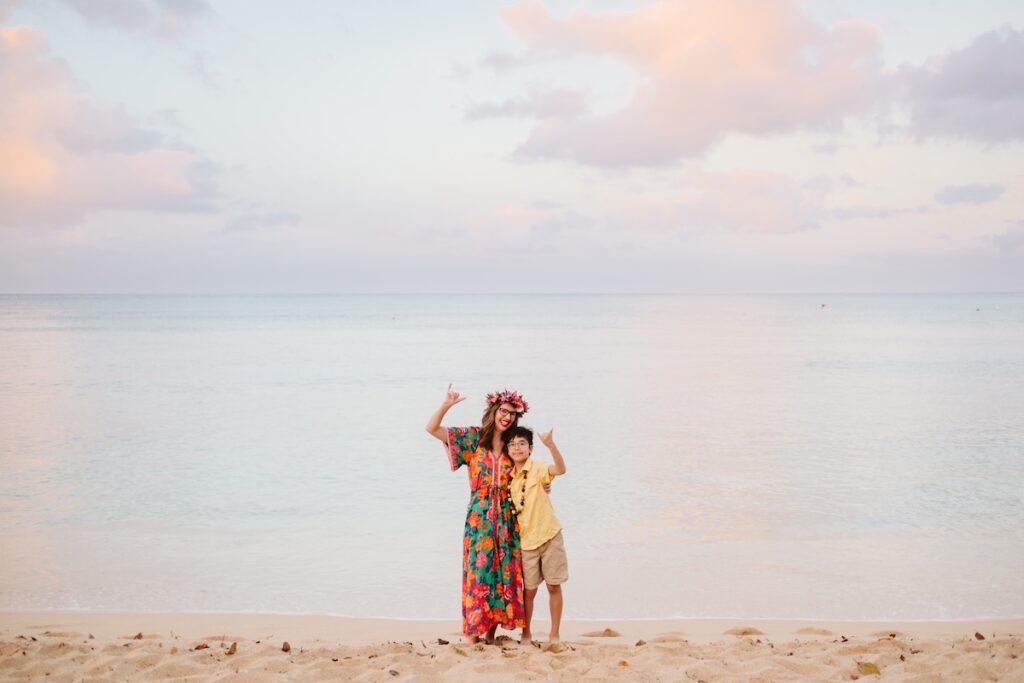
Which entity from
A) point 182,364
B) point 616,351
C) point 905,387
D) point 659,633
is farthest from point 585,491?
point 616,351

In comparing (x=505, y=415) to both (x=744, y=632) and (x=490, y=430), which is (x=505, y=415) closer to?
(x=490, y=430)

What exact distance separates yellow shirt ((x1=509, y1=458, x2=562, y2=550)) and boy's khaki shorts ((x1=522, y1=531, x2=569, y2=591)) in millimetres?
54

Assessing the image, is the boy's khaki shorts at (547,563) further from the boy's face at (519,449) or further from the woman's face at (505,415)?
the woman's face at (505,415)

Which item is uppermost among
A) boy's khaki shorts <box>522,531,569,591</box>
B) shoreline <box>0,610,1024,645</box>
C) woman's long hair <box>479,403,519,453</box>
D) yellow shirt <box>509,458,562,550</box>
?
woman's long hair <box>479,403,519,453</box>

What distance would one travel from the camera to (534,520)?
228 inches

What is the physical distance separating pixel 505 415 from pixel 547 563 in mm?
1066

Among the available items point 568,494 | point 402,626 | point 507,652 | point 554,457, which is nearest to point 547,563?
point 507,652

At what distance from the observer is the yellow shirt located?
577 cm

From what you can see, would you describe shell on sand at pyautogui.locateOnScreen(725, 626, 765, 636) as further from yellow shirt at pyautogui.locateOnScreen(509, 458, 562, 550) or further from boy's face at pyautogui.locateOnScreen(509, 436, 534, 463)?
boy's face at pyautogui.locateOnScreen(509, 436, 534, 463)

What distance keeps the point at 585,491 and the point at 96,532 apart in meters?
6.19

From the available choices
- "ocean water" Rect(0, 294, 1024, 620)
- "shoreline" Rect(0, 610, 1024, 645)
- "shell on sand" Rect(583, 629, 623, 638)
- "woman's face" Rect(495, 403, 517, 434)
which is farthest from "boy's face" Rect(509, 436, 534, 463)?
"ocean water" Rect(0, 294, 1024, 620)

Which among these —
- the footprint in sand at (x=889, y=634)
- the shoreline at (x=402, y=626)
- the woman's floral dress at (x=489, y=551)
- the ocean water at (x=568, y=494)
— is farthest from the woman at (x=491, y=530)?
the footprint in sand at (x=889, y=634)

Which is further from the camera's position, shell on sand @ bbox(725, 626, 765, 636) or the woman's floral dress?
shell on sand @ bbox(725, 626, 765, 636)

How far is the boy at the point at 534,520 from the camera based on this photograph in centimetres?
577
